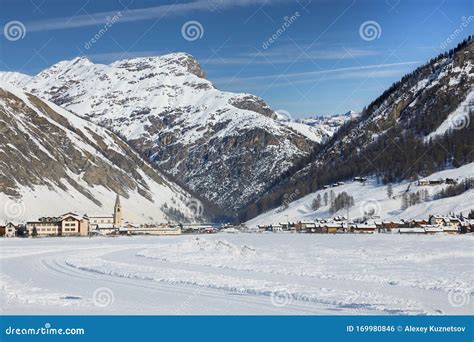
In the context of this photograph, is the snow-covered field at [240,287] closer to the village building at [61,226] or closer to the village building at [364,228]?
the village building at [364,228]

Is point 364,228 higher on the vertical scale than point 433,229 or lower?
higher

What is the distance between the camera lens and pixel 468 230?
134 m

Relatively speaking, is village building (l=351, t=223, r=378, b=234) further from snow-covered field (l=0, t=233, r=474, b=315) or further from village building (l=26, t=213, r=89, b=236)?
snow-covered field (l=0, t=233, r=474, b=315)

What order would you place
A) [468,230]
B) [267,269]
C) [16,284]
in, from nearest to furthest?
[16,284]
[267,269]
[468,230]

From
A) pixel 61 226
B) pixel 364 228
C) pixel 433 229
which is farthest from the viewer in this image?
pixel 61 226

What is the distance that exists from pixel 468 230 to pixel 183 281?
4352 inches

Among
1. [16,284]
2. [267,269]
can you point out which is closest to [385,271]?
[267,269]

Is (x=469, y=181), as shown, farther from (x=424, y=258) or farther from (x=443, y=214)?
(x=424, y=258)

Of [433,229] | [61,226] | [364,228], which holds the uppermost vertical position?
[61,226]

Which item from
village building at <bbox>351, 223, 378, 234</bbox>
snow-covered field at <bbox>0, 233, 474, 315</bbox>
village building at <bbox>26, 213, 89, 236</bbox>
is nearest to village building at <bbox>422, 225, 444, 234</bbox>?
village building at <bbox>351, 223, 378, 234</bbox>

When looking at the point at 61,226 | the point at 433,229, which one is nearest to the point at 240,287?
the point at 433,229

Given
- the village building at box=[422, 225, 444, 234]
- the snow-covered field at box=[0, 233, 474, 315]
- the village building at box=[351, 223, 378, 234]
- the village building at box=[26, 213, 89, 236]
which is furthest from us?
the village building at box=[26, 213, 89, 236]

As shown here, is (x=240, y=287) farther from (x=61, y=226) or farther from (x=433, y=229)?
(x=61, y=226)

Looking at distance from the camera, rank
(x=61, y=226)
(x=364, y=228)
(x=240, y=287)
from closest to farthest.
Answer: (x=240, y=287), (x=364, y=228), (x=61, y=226)
